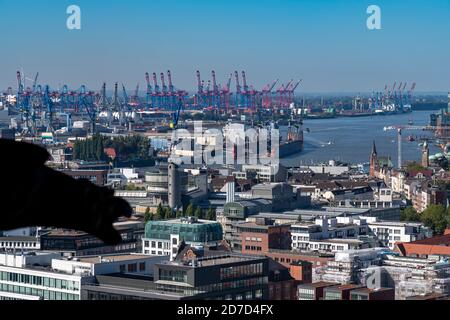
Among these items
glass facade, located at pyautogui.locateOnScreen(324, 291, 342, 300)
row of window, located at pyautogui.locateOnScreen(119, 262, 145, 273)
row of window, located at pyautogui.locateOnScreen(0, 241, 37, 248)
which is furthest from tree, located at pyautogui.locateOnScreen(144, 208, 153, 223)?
glass facade, located at pyautogui.locateOnScreen(324, 291, 342, 300)

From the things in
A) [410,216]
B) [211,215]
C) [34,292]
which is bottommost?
[410,216]

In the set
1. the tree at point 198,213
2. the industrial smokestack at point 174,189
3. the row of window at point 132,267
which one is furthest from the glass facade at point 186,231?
the industrial smokestack at point 174,189

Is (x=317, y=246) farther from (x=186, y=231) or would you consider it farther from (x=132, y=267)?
(x=132, y=267)

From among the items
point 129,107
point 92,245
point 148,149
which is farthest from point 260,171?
point 129,107

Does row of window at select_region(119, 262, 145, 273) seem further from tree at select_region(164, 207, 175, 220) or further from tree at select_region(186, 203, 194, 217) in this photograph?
tree at select_region(164, 207, 175, 220)

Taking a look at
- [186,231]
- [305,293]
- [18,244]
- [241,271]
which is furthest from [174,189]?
[241,271]

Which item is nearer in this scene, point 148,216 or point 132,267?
point 132,267

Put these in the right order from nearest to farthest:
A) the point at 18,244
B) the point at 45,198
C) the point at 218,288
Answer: the point at 45,198 < the point at 218,288 < the point at 18,244
